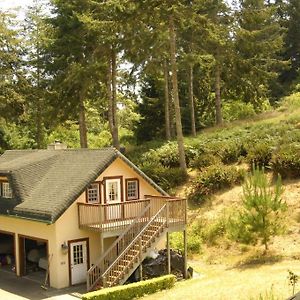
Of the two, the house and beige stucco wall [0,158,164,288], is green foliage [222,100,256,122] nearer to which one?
the house

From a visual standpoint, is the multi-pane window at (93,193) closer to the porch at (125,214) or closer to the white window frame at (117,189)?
the white window frame at (117,189)

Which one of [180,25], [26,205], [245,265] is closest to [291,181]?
[245,265]

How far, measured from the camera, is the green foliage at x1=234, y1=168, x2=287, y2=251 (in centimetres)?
2338

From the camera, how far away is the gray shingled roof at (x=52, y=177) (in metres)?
22.5

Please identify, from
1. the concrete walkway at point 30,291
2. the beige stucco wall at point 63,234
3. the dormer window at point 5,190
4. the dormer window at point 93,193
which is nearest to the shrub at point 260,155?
the beige stucco wall at point 63,234

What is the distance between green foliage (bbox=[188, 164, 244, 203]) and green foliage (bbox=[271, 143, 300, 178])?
2.32m

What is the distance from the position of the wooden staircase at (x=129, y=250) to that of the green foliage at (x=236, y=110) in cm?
3129

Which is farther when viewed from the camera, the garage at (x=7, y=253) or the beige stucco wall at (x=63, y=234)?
the garage at (x=7, y=253)

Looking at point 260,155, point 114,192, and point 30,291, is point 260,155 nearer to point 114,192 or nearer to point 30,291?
point 114,192

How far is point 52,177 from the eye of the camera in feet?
82.6

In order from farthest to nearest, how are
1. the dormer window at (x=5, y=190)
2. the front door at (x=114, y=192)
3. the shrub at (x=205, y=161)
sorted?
the shrub at (x=205, y=161) → the dormer window at (x=5, y=190) → the front door at (x=114, y=192)

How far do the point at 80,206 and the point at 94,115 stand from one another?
36.5 m

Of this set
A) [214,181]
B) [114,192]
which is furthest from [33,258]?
[214,181]

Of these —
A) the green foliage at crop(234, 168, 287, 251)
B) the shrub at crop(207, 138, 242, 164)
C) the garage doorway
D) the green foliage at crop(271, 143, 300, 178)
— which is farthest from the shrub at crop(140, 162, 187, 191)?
the garage doorway
